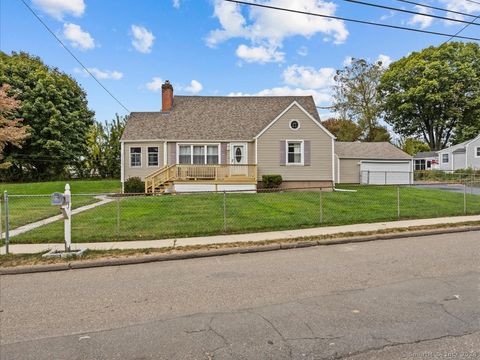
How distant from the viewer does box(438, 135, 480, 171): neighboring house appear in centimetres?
4141

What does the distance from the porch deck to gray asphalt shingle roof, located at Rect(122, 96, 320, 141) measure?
2.34 m

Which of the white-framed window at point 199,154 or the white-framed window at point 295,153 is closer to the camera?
the white-framed window at point 295,153

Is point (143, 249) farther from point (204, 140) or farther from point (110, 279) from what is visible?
point (204, 140)

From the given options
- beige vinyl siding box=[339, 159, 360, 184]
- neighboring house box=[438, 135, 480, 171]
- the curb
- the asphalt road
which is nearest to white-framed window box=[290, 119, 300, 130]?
beige vinyl siding box=[339, 159, 360, 184]

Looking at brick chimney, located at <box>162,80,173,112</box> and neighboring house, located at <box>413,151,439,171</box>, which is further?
neighboring house, located at <box>413,151,439,171</box>

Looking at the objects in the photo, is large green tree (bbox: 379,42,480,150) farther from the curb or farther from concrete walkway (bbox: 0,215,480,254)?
the curb

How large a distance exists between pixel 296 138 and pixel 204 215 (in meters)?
11.1

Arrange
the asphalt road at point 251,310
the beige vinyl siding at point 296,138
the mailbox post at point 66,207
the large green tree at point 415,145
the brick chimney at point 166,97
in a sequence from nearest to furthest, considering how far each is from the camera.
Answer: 1. the asphalt road at point 251,310
2. the mailbox post at point 66,207
3. the beige vinyl siding at point 296,138
4. the brick chimney at point 166,97
5. the large green tree at point 415,145

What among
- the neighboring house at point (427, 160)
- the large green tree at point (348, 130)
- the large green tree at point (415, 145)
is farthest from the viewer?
the large green tree at point (415, 145)

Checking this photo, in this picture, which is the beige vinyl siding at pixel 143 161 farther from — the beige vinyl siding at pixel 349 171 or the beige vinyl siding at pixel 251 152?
the beige vinyl siding at pixel 349 171

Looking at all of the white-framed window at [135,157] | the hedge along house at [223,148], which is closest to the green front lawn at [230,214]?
the hedge along house at [223,148]

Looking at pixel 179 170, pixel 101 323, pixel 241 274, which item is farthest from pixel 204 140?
pixel 101 323

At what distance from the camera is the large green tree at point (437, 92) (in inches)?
1806

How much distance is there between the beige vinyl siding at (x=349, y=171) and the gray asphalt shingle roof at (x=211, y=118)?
812cm
